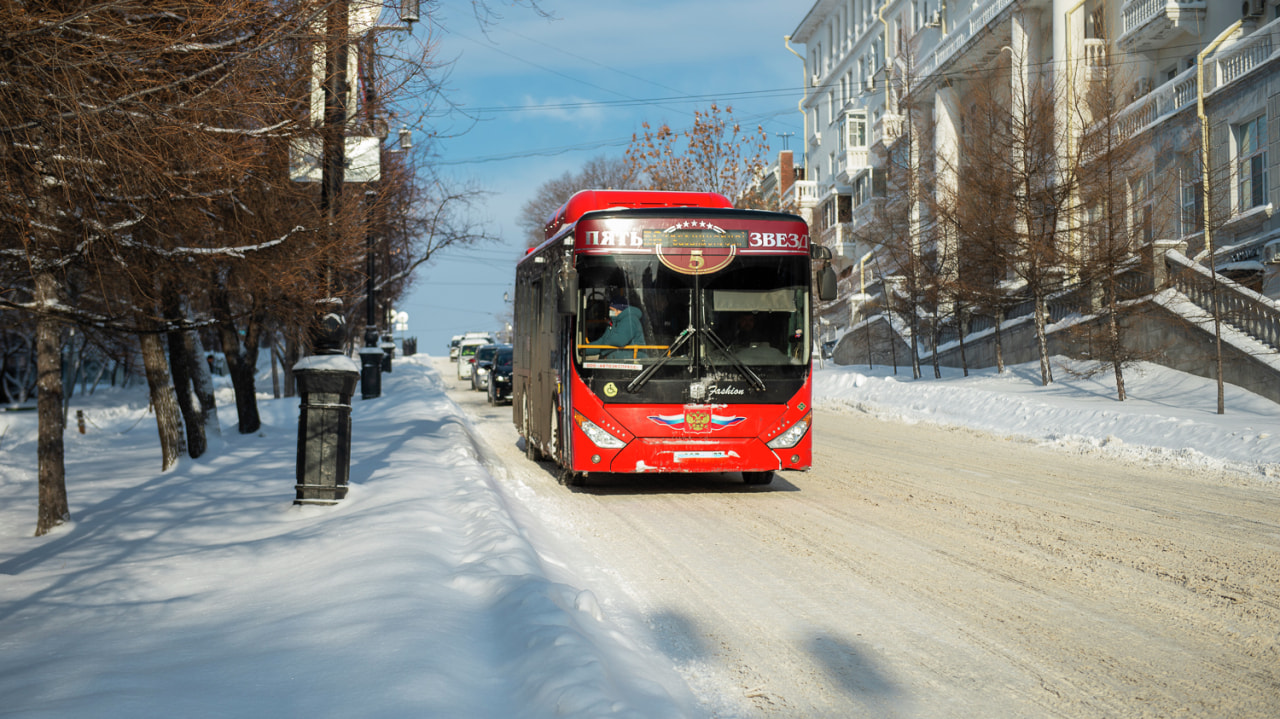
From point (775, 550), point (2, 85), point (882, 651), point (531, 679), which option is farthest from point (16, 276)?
point (882, 651)

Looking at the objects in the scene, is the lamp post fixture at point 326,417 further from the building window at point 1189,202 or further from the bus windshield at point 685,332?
the building window at point 1189,202

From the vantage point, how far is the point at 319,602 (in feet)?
19.5

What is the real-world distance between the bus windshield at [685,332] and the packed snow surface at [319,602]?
1.96m

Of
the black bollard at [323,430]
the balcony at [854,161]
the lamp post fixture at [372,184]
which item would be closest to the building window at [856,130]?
the balcony at [854,161]

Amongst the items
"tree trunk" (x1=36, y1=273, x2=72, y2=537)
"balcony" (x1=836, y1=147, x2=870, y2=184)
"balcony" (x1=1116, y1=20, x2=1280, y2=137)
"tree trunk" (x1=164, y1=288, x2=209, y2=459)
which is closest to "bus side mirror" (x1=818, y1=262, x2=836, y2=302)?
"tree trunk" (x1=36, y1=273, x2=72, y2=537)

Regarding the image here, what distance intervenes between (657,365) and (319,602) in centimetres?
611

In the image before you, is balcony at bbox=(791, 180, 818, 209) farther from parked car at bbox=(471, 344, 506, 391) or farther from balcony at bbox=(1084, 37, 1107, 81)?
balcony at bbox=(1084, 37, 1107, 81)

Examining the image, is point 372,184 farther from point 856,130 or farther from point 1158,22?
point 856,130

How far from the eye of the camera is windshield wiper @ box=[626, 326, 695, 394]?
11.5 m

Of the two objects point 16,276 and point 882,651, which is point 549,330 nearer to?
point 16,276

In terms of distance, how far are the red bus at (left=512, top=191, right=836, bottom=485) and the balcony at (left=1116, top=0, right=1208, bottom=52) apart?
23013mm

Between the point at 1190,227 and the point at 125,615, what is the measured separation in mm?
27363

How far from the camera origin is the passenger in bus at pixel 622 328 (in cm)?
1166

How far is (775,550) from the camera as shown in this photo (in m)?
8.33
